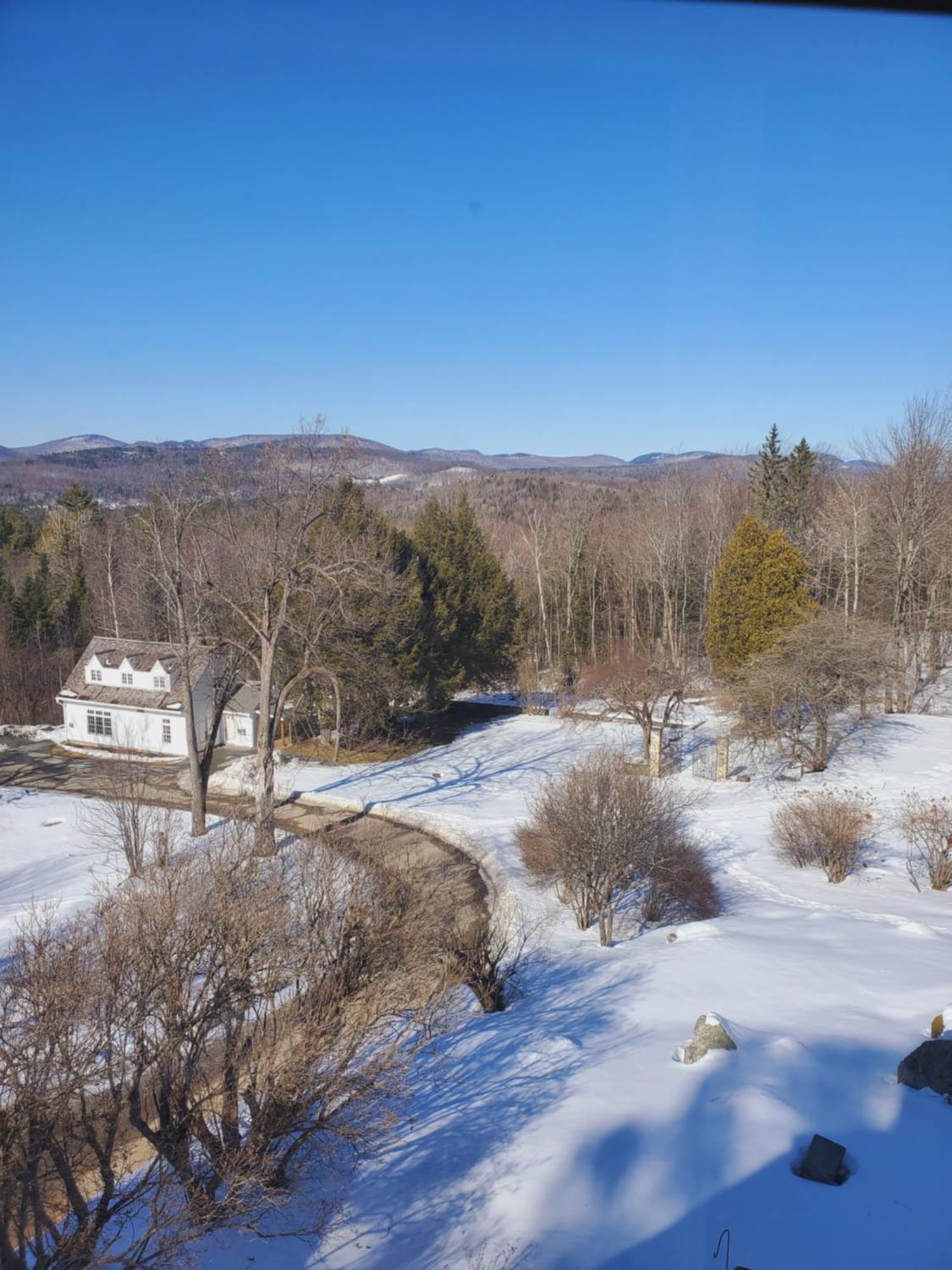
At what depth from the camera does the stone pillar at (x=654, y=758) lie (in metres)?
22.8

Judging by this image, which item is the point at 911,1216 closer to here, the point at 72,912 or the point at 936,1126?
the point at 936,1126

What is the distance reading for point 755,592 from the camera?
2956 cm

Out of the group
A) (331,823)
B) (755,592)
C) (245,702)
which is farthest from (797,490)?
(331,823)

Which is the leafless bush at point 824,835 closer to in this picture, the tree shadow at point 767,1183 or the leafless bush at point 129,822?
the tree shadow at point 767,1183

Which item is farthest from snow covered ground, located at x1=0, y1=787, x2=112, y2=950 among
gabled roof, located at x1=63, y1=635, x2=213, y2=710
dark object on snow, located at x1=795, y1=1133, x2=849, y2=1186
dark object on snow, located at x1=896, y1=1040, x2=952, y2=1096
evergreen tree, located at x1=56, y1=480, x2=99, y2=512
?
evergreen tree, located at x1=56, y1=480, x2=99, y2=512

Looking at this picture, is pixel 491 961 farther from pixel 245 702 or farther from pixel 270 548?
pixel 245 702

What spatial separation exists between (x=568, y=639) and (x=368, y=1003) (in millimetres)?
32252

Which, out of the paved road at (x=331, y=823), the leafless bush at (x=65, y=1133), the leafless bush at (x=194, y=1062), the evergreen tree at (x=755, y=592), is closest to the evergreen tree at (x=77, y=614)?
the paved road at (x=331, y=823)

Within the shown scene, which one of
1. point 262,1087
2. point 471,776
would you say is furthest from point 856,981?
point 471,776

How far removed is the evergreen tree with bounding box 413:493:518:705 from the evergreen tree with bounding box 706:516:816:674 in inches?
322

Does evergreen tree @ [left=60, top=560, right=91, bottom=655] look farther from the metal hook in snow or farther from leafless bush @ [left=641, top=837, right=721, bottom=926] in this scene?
the metal hook in snow

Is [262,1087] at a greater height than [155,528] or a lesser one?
lesser

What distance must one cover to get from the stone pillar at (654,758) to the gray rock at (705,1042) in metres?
13.5

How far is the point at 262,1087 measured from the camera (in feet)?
24.6
